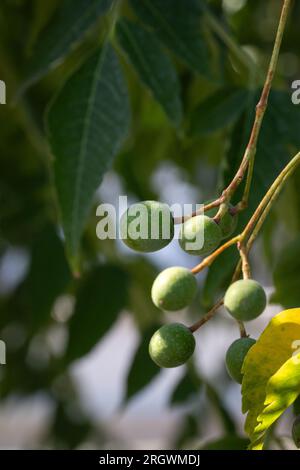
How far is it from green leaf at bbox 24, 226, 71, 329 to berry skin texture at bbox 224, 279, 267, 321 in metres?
0.57

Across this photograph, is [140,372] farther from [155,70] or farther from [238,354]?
[238,354]

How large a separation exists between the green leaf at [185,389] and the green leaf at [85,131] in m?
0.49

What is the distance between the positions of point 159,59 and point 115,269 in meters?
0.39

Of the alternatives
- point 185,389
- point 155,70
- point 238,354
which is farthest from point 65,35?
point 185,389

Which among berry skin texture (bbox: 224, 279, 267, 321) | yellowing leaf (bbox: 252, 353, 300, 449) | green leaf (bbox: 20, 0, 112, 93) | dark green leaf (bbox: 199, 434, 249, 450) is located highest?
green leaf (bbox: 20, 0, 112, 93)

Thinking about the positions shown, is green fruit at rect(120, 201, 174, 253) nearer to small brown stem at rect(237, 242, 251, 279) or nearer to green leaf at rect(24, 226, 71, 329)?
small brown stem at rect(237, 242, 251, 279)

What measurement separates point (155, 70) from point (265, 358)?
1.23ft

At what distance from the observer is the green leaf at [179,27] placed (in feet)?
2.74

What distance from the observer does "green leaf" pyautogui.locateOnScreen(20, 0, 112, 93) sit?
0.82 m

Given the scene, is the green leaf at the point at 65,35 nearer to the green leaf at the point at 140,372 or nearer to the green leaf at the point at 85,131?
the green leaf at the point at 85,131

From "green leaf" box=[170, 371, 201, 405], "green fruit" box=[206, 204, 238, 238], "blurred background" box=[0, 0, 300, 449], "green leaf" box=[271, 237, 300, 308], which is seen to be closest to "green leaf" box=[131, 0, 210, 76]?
"blurred background" box=[0, 0, 300, 449]

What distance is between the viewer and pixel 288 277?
770 millimetres

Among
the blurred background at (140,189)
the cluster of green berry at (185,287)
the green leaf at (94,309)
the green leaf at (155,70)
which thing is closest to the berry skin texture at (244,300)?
the cluster of green berry at (185,287)
